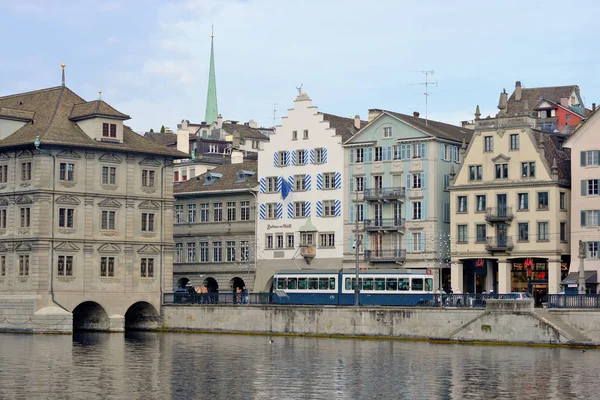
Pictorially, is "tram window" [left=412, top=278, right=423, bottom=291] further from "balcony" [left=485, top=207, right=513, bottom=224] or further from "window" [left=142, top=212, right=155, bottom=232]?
"window" [left=142, top=212, right=155, bottom=232]

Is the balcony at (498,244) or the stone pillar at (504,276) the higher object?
the balcony at (498,244)

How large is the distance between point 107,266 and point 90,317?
4174mm

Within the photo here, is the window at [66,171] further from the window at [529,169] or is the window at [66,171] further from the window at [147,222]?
the window at [529,169]

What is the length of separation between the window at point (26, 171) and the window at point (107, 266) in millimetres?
7766

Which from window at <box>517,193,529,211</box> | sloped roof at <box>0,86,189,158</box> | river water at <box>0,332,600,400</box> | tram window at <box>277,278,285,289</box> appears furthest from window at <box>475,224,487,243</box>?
sloped roof at <box>0,86,189,158</box>

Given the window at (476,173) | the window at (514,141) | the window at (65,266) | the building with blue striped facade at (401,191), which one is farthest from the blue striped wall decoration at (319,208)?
the window at (65,266)

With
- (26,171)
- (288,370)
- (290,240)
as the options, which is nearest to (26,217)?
(26,171)

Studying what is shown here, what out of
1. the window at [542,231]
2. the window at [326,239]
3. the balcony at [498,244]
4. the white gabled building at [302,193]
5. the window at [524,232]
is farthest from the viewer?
the white gabled building at [302,193]

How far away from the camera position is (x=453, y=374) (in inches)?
2279

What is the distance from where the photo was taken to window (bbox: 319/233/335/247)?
340 ft

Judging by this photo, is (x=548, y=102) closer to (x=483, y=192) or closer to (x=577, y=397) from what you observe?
(x=483, y=192)

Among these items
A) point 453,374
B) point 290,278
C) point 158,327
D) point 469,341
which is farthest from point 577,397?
point 158,327

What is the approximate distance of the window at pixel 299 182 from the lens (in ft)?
347

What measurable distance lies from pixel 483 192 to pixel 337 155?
1365 cm
